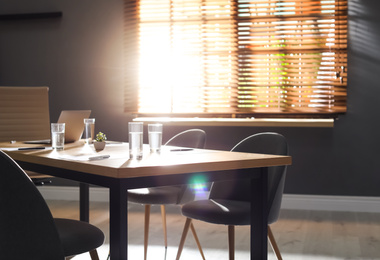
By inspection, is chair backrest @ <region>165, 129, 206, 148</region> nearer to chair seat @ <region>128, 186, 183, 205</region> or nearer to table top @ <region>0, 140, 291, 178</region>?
chair seat @ <region>128, 186, 183, 205</region>

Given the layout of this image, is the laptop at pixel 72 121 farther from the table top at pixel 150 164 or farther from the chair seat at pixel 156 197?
the table top at pixel 150 164

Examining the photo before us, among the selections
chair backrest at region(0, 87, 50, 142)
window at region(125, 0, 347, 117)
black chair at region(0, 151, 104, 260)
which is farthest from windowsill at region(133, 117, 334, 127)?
black chair at region(0, 151, 104, 260)

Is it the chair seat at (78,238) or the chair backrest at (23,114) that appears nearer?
the chair seat at (78,238)

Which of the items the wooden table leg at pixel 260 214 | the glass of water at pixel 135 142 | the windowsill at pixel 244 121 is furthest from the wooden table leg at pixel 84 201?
the windowsill at pixel 244 121

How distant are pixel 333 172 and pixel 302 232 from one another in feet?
3.54

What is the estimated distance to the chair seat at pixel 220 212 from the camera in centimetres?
233

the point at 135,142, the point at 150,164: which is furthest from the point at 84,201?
the point at 150,164

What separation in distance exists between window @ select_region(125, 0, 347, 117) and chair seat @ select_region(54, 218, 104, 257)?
3.08 meters

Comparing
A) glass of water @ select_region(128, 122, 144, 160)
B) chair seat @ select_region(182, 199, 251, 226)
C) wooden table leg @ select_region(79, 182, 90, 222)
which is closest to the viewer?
glass of water @ select_region(128, 122, 144, 160)

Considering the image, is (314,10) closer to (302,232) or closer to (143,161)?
(302,232)

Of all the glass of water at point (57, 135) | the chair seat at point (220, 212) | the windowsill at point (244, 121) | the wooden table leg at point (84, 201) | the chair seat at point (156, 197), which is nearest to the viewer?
the chair seat at point (220, 212)

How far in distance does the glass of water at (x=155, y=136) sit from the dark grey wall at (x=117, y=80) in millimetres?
2687

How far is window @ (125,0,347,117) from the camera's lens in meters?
4.64

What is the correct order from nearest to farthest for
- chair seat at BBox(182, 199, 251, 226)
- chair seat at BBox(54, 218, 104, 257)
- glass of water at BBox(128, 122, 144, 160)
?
1. chair seat at BBox(54, 218, 104, 257)
2. glass of water at BBox(128, 122, 144, 160)
3. chair seat at BBox(182, 199, 251, 226)
